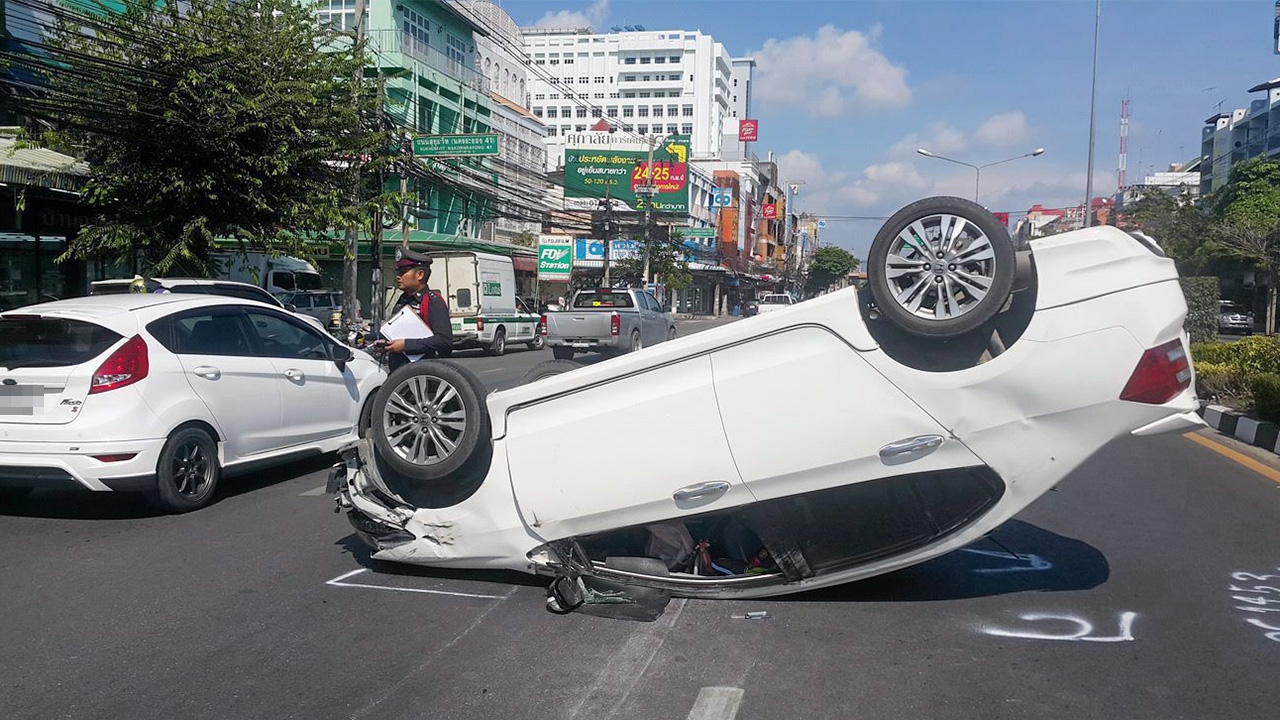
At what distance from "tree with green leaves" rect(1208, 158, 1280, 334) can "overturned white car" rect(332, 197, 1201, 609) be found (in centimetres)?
2778

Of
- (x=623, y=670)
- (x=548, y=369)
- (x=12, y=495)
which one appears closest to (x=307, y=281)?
(x=12, y=495)

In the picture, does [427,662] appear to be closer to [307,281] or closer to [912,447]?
[912,447]

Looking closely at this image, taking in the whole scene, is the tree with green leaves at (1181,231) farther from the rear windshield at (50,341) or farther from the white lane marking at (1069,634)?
the rear windshield at (50,341)

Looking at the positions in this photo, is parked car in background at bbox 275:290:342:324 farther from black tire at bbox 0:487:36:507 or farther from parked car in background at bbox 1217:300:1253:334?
parked car in background at bbox 1217:300:1253:334

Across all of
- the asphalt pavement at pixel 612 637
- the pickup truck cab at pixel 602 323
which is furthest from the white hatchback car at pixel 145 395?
the pickup truck cab at pixel 602 323

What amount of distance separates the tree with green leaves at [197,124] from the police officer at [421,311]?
942 cm

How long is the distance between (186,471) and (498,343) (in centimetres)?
1975

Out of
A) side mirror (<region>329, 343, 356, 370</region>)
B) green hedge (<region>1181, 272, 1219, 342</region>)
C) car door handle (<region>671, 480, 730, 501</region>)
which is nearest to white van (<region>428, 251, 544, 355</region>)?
side mirror (<region>329, 343, 356, 370</region>)

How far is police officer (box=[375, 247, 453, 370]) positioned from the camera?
661 cm

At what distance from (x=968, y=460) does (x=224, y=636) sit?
3491 mm

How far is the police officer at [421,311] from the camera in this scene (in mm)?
6609

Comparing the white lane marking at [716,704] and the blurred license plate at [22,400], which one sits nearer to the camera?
the white lane marking at [716,704]

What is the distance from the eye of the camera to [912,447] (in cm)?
423

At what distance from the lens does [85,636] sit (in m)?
4.43
